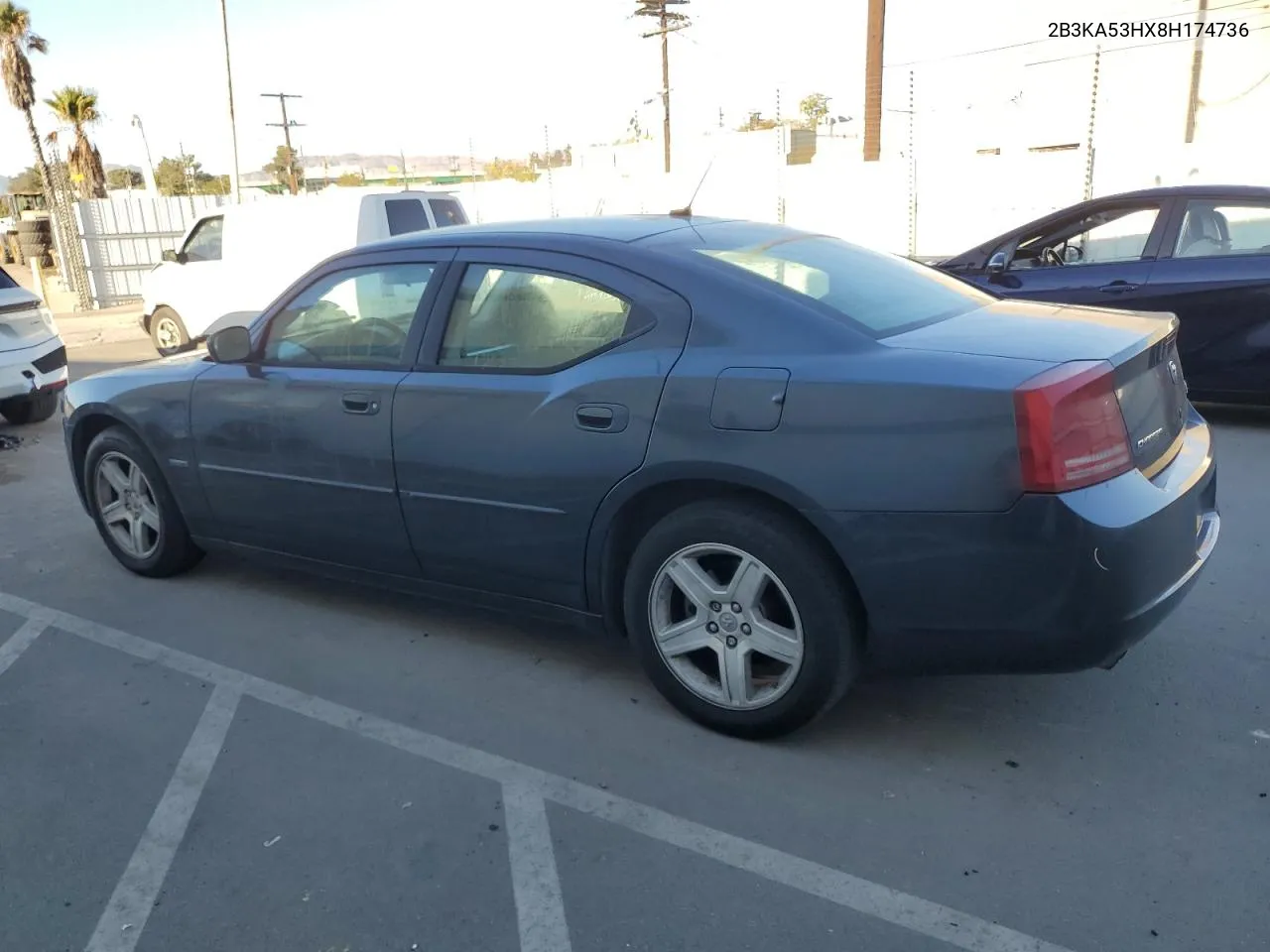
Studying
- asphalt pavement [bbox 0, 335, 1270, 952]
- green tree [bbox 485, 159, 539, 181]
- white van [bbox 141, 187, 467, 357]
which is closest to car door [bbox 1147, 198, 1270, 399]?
asphalt pavement [bbox 0, 335, 1270, 952]

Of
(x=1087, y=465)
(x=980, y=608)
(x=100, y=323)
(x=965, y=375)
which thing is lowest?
(x=100, y=323)

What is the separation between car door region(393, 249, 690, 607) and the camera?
3.35m

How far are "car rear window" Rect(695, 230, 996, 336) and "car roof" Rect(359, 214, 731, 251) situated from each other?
0.25m

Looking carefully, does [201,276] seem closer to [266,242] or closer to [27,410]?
[266,242]

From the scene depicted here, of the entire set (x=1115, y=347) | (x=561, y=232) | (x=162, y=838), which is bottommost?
(x=162, y=838)

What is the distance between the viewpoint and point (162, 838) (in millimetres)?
2979

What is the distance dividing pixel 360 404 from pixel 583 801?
1751 millimetres

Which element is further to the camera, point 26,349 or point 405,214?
point 405,214

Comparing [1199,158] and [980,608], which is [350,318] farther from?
[1199,158]

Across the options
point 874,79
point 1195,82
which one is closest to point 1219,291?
point 874,79

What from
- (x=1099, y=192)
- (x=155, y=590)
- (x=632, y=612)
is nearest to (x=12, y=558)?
(x=155, y=590)

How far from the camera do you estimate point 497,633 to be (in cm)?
428

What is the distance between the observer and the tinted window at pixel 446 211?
1255 cm

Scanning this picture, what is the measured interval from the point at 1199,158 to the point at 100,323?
1767 centimetres
